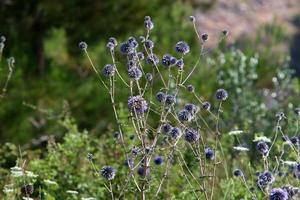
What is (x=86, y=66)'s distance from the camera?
951 centimetres

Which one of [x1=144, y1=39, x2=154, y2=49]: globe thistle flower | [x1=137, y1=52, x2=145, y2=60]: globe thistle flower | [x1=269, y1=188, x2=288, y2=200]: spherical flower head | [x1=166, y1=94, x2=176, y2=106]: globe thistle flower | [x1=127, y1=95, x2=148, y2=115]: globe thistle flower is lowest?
[x1=269, y1=188, x2=288, y2=200]: spherical flower head

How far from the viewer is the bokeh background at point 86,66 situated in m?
7.70

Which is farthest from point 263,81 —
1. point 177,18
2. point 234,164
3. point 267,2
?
point 267,2

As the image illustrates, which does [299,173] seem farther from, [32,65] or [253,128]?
[32,65]

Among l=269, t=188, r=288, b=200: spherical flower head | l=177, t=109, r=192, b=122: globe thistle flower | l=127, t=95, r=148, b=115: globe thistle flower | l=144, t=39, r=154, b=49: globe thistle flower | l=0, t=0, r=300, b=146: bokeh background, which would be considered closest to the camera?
l=269, t=188, r=288, b=200: spherical flower head

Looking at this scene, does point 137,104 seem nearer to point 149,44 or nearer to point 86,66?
point 149,44

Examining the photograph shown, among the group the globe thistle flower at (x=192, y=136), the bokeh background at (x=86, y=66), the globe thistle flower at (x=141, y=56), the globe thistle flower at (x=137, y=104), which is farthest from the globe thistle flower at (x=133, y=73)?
the bokeh background at (x=86, y=66)

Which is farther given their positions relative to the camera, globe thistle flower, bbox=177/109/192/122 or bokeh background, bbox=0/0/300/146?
bokeh background, bbox=0/0/300/146

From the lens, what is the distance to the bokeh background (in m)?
7.70

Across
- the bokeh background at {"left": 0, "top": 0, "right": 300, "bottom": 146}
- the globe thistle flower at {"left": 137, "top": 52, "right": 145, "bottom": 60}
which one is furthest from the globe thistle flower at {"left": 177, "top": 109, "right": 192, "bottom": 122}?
the bokeh background at {"left": 0, "top": 0, "right": 300, "bottom": 146}

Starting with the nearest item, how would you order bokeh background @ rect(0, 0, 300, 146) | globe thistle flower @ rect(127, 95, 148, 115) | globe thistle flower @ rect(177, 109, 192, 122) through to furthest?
globe thistle flower @ rect(127, 95, 148, 115), globe thistle flower @ rect(177, 109, 192, 122), bokeh background @ rect(0, 0, 300, 146)

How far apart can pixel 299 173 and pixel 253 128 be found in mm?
3366

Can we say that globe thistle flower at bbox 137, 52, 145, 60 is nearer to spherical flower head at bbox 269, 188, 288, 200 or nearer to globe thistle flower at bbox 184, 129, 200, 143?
globe thistle flower at bbox 184, 129, 200, 143

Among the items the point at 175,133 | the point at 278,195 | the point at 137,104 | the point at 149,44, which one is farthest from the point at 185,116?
the point at 278,195
